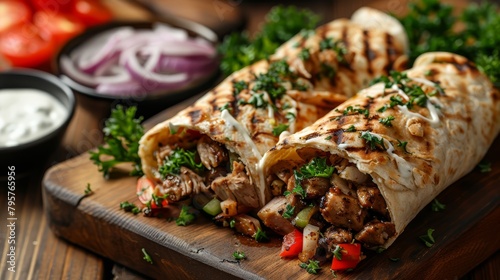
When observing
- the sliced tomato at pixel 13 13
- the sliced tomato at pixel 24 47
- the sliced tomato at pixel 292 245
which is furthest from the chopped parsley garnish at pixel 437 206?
the sliced tomato at pixel 13 13

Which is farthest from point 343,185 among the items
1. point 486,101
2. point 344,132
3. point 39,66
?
point 39,66

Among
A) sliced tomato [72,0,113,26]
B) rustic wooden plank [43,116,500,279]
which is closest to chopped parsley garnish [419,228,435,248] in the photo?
rustic wooden plank [43,116,500,279]

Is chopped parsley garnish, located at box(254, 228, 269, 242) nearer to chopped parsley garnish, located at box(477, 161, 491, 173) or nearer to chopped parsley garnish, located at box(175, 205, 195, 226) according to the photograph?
chopped parsley garnish, located at box(175, 205, 195, 226)

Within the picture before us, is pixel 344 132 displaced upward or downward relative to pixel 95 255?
upward

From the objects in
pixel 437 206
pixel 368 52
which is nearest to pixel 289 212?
pixel 437 206

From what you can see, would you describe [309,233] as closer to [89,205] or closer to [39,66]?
[89,205]

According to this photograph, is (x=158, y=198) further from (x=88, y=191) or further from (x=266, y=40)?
(x=266, y=40)
